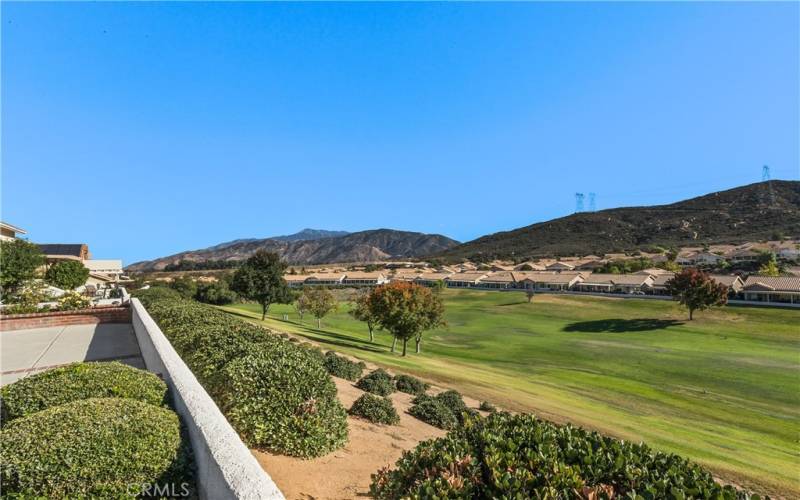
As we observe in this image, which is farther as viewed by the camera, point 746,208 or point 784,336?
point 746,208

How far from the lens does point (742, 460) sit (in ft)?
47.1

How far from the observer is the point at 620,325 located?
179 ft

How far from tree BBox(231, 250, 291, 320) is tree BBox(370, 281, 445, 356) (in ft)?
48.0

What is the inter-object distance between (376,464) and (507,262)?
147 m

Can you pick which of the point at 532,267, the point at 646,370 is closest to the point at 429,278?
the point at 532,267

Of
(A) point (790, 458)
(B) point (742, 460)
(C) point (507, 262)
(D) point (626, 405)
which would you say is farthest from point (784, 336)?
(C) point (507, 262)

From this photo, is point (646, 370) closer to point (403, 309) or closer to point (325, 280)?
point (403, 309)

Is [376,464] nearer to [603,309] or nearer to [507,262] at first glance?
[603,309]

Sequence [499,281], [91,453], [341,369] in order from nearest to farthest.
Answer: [91,453] < [341,369] < [499,281]

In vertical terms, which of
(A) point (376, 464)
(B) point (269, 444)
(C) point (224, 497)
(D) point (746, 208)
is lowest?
(A) point (376, 464)

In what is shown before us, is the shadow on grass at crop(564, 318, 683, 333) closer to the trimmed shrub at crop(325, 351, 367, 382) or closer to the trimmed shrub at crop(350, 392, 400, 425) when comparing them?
the trimmed shrub at crop(325, 351, 367, 382)

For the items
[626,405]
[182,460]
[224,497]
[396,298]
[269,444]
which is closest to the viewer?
[224,497]

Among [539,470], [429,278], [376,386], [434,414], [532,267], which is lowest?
[434,414]

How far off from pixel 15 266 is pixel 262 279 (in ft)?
74.8
